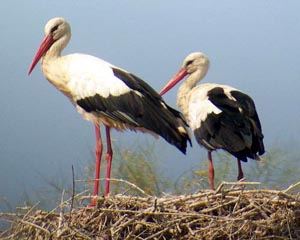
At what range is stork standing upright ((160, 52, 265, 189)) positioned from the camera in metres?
8.59

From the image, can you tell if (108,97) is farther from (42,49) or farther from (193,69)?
(193,69)

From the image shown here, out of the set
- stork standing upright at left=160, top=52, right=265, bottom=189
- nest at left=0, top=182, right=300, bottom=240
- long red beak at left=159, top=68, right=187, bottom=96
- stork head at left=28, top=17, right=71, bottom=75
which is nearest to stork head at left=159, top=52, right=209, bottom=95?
long red beak at left=159, top=68, right=187, bottom=96

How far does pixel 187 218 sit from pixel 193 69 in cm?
349

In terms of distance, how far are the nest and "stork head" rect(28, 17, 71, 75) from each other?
2.38 metres

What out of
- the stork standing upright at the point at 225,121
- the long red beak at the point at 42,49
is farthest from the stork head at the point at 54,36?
the stork standing upright at the point at 225,121

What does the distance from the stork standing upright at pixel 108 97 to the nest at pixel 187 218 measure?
3.65ft

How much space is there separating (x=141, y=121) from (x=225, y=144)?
793mm

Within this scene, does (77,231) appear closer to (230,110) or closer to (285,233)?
(285,233)

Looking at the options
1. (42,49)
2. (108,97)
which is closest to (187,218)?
(108,97)

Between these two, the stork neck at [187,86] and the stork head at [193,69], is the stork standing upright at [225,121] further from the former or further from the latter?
the stork head at [193,69]

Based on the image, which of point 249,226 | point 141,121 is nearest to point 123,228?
point 249,226

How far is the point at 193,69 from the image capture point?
33.2 feet

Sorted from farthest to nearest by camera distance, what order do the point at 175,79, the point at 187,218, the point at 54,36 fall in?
1. the point at 175,79
2. the point at 54,36
3. the point at 187,218

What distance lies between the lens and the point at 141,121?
8273 mm
